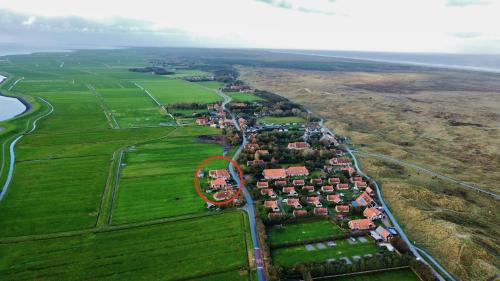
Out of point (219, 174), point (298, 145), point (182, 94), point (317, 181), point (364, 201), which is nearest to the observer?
point (364, 201)

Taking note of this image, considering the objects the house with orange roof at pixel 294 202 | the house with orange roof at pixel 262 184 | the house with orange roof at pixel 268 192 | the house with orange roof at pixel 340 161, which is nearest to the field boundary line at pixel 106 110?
the house with orange roof at pixel 262 184

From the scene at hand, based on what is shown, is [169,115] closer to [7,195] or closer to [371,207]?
[7,195]

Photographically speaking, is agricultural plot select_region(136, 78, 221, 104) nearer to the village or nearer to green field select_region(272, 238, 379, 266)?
the village

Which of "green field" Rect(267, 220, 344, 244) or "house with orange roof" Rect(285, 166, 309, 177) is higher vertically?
"house with orange roof" Rect(285, 166, 309, 177)

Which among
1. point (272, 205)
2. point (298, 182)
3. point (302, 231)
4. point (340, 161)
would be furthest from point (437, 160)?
point (302, 231)

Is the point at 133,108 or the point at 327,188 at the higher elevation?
the point at 327,188

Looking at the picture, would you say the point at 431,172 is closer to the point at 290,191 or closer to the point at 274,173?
the point at 290,191

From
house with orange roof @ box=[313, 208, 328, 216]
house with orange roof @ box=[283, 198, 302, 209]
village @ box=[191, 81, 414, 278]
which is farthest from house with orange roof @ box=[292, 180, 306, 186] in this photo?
house with orange roof @ box=[313, 208, 328, 216]
